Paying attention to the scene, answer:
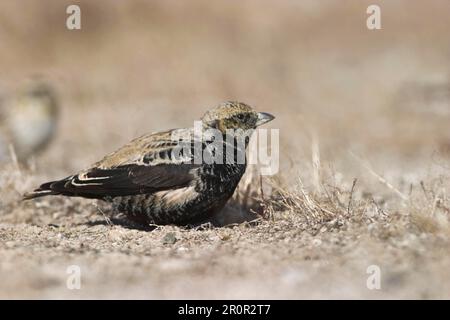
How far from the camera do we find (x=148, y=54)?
51.1 feet

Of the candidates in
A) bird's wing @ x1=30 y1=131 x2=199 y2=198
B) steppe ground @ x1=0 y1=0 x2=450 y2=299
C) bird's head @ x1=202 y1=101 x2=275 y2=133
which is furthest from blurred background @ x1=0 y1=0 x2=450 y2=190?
bird's wing @ x1=30 y1=131 x2=199 y2=198

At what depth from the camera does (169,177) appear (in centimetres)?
603

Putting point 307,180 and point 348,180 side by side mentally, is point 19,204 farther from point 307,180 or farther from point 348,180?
point 348,180

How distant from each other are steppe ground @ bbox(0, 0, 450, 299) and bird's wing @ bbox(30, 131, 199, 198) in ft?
1.20

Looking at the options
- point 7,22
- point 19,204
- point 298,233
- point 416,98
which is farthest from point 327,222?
point 7,22

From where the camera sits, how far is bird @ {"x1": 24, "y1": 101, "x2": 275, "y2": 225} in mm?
6008

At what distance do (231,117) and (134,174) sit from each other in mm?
1017

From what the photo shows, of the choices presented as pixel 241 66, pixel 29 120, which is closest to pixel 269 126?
pixel 29 120

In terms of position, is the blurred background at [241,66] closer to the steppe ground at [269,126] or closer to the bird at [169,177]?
the steppe ground at [269,126]

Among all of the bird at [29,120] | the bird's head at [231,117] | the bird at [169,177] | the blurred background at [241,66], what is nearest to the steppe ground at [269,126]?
the blurred background at [241,66]

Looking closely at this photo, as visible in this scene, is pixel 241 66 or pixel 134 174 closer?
pixel 134 174

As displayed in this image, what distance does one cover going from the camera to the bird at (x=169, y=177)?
601 cm

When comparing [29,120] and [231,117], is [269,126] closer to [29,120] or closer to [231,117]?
[29,120]
